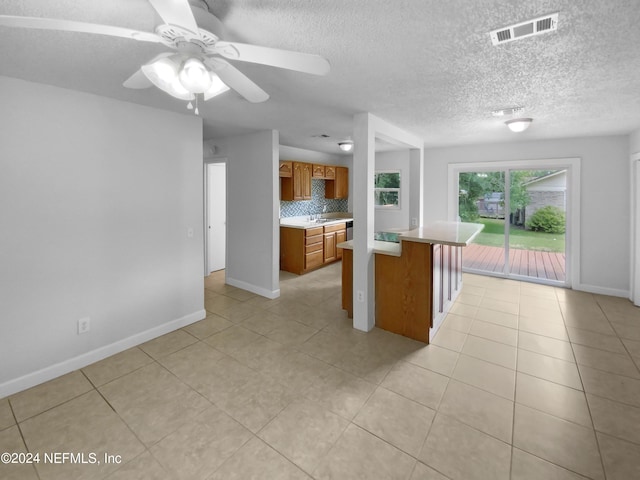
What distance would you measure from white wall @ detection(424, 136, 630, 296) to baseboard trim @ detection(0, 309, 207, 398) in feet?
18.1

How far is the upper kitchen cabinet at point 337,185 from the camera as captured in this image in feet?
22.6

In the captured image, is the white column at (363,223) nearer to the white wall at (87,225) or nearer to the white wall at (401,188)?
the white wall at (87,225)

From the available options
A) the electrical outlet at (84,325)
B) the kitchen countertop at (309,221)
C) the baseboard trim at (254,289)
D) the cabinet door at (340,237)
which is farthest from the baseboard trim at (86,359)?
the cabinet door at (340,237)

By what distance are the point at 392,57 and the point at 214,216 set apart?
4509mm

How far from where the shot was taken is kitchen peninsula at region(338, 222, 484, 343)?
9.76 feet

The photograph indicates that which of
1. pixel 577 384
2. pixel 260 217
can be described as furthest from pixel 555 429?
pixel 260 217

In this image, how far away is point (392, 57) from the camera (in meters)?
1.88

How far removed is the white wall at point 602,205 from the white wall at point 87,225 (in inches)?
204

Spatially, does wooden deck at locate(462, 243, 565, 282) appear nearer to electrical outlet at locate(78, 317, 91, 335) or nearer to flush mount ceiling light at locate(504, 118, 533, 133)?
flush mount ceiling light at locate(504, 118, 533, 133)

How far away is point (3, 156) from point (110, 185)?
26.8 inches

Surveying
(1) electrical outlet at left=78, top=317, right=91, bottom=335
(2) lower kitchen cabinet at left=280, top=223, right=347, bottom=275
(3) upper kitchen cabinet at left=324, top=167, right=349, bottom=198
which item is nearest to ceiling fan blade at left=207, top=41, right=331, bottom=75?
(1) electrical outlet at left=78, top=317, right=91, bottom=335

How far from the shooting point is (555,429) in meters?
1.90

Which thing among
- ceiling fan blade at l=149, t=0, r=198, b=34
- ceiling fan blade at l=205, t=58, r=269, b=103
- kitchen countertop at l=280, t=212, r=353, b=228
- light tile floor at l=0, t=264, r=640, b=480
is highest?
ceiling fan blade at l=205, t=58, r=269, b=103

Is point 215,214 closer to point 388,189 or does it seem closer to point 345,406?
point 388,189
